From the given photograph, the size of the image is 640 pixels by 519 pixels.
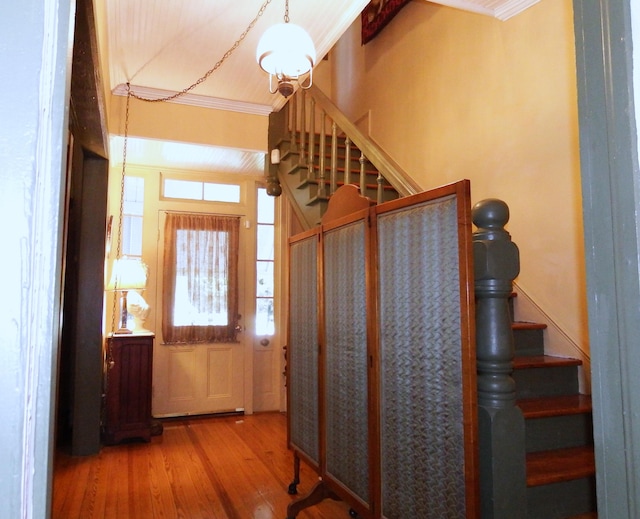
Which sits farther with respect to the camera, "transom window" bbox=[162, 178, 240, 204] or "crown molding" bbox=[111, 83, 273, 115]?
"transom window" bbox=[162, 178, 240, 204]

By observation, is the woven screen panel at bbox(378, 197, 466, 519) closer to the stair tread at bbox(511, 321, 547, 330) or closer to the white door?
the stair tread at bbox(511, 321, 547, 330)

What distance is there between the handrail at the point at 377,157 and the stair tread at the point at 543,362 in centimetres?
122

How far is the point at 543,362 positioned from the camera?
99.5 inches

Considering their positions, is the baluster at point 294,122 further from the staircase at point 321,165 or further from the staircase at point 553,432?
the staircase at point 553,432

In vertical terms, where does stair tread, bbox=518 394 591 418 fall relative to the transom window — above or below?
below

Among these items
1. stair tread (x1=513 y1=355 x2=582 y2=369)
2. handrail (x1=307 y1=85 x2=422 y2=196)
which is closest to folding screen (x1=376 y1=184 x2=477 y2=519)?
stair tread (x1=513 y1=355 x2=582 y2=369)

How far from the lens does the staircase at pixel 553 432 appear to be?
1917mm

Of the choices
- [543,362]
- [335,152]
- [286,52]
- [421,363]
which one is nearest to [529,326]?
[543,362]

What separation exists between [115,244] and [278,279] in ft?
6.12

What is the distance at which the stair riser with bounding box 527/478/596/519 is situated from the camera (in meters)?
1.91

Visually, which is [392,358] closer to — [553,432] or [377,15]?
[553,432]

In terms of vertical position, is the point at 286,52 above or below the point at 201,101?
below

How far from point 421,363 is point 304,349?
1.29m

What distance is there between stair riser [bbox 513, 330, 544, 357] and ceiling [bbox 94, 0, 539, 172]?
215cm
